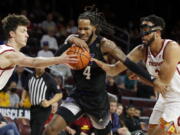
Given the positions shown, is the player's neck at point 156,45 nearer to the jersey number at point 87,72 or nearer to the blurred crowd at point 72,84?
the jersey number at point 87,72

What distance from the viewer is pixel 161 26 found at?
293 inches

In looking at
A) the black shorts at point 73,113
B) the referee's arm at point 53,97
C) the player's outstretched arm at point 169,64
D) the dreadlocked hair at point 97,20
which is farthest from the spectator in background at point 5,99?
the player's outstretched arm at point 169,64

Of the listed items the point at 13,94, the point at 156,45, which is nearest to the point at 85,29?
the point at 156,45

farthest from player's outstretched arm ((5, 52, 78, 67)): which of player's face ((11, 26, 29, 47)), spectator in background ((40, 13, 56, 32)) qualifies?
spectator in background ((40, 13, 56, 32))

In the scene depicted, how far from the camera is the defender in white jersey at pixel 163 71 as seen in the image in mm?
7074

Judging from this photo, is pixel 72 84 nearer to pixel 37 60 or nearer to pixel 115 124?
pixel 115 124

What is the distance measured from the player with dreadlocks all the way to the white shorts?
789 millimetres

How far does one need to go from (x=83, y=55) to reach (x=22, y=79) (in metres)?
7.14

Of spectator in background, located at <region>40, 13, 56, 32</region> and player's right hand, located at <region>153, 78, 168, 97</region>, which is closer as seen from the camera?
player's right hand, located at <region>153, 78, 168, 97</region>

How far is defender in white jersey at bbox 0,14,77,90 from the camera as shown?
6121 mm

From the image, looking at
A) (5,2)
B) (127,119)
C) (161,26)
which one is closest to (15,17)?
(161,26)

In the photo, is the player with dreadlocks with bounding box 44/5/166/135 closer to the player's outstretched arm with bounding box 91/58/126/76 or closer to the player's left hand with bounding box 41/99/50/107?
the player's outstretched arm with bounding box 91/58/126/76

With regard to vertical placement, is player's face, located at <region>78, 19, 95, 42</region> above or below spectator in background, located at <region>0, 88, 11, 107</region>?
above

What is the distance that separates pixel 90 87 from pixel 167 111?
1.18 meters
